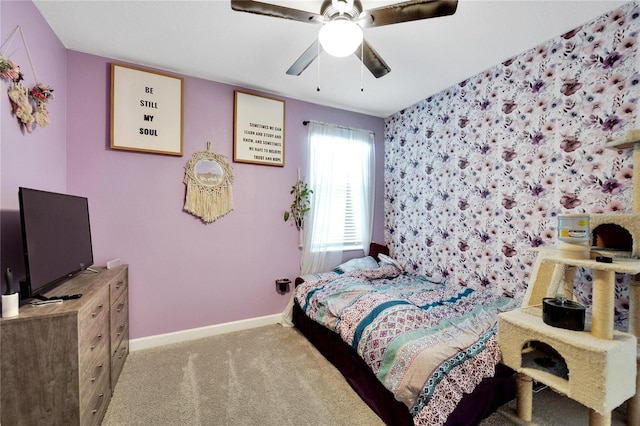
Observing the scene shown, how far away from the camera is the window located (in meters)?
3.12

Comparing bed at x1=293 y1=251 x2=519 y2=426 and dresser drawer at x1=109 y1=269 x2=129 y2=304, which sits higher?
dresser drawer at x1=109 y1=269 x2=129 y2=304

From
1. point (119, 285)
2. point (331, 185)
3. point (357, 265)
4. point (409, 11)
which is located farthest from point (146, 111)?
point (357, 265)

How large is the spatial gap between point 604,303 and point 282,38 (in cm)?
245

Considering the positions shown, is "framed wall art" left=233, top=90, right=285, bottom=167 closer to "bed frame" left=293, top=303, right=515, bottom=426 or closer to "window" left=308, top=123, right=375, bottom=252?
"window" left=308, top=123, right=375, bottom=252

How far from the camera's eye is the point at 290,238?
301 centimetres

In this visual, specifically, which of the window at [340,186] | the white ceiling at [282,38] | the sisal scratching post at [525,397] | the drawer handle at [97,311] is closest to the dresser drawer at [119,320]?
the drawer handle at [97,311]

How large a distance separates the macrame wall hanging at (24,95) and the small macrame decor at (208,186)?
99 cm

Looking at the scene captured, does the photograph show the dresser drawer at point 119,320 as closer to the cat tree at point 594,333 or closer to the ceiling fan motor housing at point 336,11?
the ceiling fan motor housing at point 336,11

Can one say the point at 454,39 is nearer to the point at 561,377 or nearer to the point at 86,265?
the point at 561,377

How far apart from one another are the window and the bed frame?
1.30 meters

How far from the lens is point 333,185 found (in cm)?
323

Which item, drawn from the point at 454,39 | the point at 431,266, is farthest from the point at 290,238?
the point at 454,39

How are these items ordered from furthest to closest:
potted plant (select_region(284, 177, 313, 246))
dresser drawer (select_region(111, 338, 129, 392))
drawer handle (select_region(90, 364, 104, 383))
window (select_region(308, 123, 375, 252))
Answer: window (select_region(308, 123, 375, 252)) < potted plant (select_region(284, 177, 313, 246)) < dresser drawer (select_region(111, 338, 129, 392)) < drawer handle (select_region(90, 364, 104, 383))

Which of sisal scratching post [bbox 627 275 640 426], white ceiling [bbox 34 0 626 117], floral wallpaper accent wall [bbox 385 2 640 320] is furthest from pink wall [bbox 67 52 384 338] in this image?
sisal scratching post [bbox 627 275 640 426]
